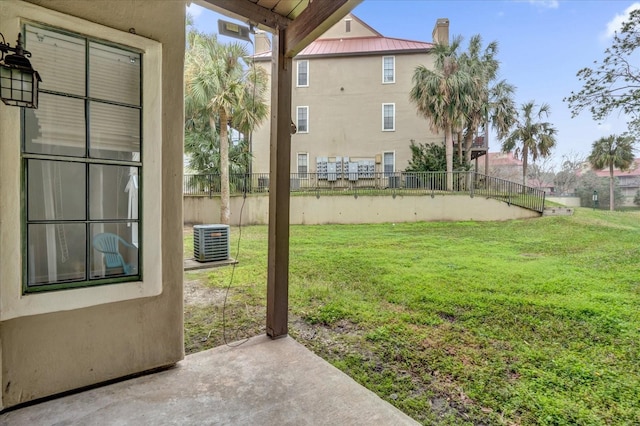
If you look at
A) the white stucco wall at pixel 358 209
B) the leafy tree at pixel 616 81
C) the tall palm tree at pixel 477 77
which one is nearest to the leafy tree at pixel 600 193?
the tall palm tree at pixel 477 77

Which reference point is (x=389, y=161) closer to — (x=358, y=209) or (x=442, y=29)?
(x=358, y=209)

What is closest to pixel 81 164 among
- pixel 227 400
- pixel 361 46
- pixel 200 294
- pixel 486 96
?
pixel 227 400

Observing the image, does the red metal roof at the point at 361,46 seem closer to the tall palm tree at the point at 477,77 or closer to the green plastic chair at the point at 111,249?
the tall palm tree at the point at 477,77

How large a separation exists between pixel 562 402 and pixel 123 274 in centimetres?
300

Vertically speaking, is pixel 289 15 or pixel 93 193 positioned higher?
pixel 289 15

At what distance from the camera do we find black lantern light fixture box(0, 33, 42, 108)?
4.62ft

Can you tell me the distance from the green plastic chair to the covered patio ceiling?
5.96ft

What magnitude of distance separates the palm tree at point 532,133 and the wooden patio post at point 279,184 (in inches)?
713

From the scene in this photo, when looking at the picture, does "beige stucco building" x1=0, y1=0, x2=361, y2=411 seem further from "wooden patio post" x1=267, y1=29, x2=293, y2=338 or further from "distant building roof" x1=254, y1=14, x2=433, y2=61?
"distant building roof" x1=254, y1=14, x2=433, y2=61

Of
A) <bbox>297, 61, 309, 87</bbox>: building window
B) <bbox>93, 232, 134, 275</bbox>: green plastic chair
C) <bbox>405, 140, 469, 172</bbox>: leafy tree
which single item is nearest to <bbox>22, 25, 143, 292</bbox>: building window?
<bbox>93, 232, 134, 275</bbox>: green plastic chair

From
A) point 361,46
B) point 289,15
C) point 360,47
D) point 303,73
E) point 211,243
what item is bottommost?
point 211,243

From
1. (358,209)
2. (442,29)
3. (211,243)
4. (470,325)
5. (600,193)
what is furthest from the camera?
(600,193)

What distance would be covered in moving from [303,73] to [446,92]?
26.1ft

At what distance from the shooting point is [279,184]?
2.56 metres
